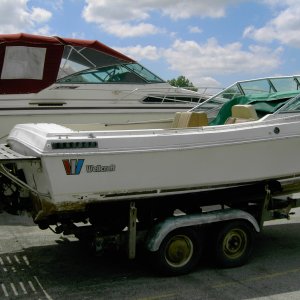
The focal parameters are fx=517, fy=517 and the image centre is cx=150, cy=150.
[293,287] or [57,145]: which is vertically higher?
[57,145]

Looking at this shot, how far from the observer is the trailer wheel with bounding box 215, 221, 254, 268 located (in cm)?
580

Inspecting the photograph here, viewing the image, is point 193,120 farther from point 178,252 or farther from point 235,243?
point 178,252

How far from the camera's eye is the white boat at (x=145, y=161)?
498cm

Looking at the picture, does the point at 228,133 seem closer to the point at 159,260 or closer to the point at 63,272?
the point at 159,260

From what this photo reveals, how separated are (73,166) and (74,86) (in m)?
5.03

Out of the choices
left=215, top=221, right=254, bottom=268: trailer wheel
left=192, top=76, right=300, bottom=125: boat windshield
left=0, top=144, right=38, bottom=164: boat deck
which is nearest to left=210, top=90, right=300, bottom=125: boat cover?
left=192, top=76, right=300, bottom=125: boat windshield

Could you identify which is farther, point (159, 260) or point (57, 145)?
point (159, 260)

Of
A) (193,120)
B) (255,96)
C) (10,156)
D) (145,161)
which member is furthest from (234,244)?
(10,156)

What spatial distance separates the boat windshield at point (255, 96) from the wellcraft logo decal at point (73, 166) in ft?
9.55

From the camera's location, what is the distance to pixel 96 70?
1012cm

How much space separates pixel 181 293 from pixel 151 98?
19.2 feet

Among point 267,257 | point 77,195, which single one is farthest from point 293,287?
point 77,195

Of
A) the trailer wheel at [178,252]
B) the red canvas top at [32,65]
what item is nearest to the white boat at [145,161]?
the trailer wheel at [178,252]

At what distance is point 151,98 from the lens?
10.4 metres
